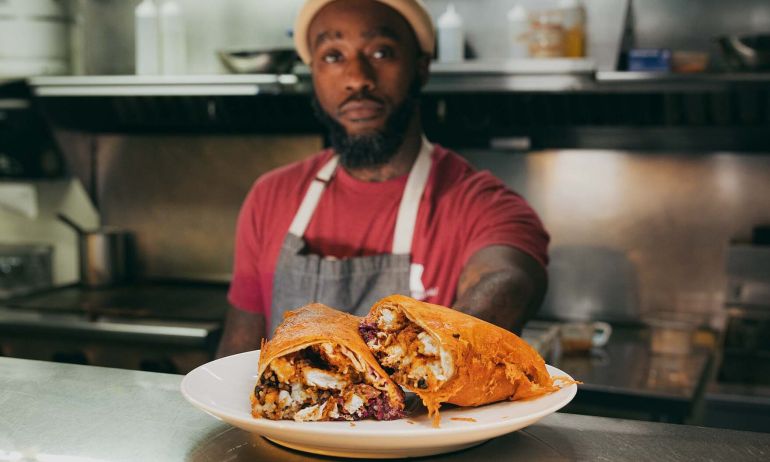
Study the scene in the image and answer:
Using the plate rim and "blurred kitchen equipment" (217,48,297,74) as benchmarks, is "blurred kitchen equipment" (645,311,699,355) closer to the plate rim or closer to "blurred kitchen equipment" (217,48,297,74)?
"blurred kitchen equipment" (217,48,297,74)

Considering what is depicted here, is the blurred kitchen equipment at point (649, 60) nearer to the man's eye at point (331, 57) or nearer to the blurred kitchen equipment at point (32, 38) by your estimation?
the man's eye at point (331, 57)

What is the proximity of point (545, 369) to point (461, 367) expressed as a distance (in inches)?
5.7

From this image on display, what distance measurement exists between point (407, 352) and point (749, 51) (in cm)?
254

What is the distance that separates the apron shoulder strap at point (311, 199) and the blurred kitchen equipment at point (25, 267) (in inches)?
88.8

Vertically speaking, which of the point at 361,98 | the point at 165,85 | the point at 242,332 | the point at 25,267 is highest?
the point at 165,85

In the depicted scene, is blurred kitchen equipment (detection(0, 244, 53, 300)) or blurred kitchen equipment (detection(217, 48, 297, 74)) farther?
blurred kitchen equipment (detection(0, 244, 53, 300))

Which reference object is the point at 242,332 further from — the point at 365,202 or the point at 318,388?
the point at 318,388

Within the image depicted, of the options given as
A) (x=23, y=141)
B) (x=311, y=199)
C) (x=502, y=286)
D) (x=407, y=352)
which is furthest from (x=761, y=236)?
(x=23, y=141)

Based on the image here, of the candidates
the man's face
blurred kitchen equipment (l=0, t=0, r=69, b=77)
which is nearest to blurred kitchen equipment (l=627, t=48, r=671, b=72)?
the man's face

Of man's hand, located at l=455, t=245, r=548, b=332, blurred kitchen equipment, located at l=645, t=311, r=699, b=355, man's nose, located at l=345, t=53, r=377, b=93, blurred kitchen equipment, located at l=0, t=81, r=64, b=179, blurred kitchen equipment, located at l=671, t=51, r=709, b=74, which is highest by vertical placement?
blurred kitchen equipment, located at l=671, t=51, r=709, b=74

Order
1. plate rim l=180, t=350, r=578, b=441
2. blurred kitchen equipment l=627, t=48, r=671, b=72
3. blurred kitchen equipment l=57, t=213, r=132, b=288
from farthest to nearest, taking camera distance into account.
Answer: blurred kitchen equipment l=57, t=213, r=132, b=288
blurred kitchen equipment l=627, t=48, r=671, b=72
plate rim l=180, t=350, r=578, b=441

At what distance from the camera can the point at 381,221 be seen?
2297 mm

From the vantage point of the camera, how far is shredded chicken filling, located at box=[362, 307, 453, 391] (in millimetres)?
944

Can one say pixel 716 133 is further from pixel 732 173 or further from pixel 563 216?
pixel 563 216
